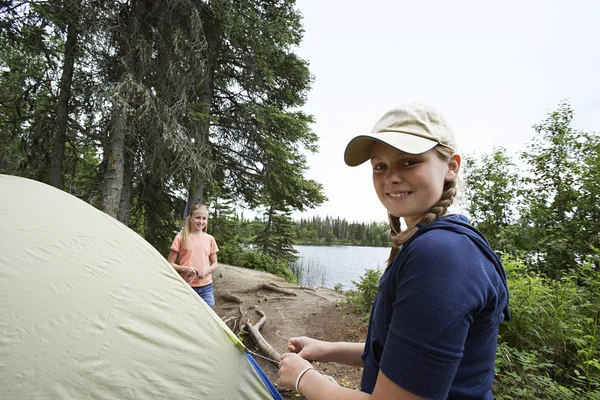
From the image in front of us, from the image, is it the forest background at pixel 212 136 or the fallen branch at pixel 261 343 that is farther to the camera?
the forest background at pixel 212 136

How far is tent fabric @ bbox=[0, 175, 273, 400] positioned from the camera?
1609 mm

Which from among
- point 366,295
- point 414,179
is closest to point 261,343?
point 366,295

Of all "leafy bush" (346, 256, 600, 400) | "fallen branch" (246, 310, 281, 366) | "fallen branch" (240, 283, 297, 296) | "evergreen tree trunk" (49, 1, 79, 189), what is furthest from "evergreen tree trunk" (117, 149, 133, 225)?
"leafy bush" (346, 256, 600, 400)

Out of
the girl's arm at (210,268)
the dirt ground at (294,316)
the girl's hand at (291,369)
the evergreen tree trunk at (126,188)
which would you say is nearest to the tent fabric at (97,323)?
the girl's hand at (291,369)

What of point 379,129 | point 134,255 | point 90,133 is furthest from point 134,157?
point 379,129

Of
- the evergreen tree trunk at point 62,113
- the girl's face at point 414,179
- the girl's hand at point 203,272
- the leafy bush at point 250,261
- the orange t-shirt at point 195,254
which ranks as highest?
the evergreen tree trunk at point 62,113

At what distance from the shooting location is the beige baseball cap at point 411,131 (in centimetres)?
88

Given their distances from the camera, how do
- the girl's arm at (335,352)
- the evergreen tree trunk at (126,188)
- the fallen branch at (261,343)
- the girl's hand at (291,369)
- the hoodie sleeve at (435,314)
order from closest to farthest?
the hoodie sleeve at (435,314)
the girl's hand at (291,369)
the girl's arm at (335,352)
the fallen branch at (261,343)
the evergreen tree trunk at (126,188)

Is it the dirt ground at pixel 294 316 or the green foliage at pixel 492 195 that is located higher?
the green foliage at pixel 492 195

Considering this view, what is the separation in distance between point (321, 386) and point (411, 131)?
2.61 feet

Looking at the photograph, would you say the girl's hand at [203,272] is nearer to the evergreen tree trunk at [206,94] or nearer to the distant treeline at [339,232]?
the evergreen tree trunk at [206,94]

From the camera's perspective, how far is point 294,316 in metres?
6.05

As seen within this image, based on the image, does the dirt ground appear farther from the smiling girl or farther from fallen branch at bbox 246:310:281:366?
the smiling girl

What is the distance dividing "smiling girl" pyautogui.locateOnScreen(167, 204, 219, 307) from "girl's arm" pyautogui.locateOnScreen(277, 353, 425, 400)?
3397 millimetres
